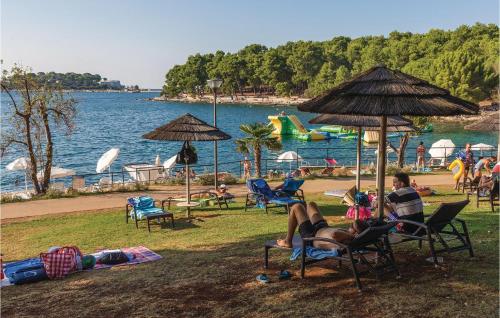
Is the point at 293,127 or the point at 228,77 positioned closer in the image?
the point at 293,127

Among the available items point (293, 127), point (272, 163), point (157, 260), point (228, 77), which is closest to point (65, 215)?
point (157, 260)

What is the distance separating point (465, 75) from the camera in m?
72.8

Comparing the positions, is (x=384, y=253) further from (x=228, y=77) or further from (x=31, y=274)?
(x=228, y=77)

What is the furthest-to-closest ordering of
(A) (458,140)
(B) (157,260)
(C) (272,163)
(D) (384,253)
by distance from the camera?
1. (A) (458,140)
2. (C) (272,163)
3. (B) (157,260)
4. (D) (384,253)

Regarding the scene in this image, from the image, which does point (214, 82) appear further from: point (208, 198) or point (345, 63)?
point (345, 63)

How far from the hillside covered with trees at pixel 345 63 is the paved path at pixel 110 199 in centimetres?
4260

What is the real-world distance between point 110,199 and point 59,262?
29.4 feet

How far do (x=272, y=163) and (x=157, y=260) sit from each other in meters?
30.1

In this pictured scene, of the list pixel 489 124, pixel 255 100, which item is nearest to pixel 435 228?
pixel 489 124

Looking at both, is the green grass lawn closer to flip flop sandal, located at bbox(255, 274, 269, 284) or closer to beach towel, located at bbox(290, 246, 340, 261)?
flip flop sandal, located at bbox(255, 274, 269, 284)

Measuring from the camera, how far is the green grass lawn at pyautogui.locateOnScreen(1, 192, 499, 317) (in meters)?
5.20

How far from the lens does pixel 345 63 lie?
132 metres

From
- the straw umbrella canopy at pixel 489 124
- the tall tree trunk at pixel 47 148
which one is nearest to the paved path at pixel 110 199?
the straw umbrella canopy at pixel 489 124

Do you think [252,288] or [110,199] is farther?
[110,199]
